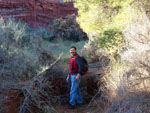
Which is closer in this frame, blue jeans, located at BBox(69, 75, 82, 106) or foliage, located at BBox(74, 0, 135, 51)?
blue jeans, located at BBox(69, 75, 82, 106)

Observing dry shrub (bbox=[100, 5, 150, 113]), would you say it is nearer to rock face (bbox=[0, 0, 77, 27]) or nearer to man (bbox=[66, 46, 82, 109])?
man (bbox=[66, 46, 82, 109])

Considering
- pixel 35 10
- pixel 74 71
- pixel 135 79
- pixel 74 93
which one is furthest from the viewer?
pixel 35 10

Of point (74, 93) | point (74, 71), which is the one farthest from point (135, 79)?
point (74, 93)

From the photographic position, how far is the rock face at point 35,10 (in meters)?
19.3

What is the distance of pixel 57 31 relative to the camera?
17375 mm

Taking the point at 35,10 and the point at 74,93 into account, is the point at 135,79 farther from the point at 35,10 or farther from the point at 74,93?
the point at 35,10

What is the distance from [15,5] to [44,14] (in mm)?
3137

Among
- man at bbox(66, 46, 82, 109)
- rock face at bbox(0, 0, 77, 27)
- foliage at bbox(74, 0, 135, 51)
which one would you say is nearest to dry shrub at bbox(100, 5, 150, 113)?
man at bbox(66, 46, 82, 109)

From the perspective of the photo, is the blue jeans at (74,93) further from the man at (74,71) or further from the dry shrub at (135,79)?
the dry shrub at (135,79)

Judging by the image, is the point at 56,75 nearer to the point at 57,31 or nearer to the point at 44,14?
the point at 57,31

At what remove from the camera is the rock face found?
19.3m

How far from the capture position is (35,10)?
2028cm

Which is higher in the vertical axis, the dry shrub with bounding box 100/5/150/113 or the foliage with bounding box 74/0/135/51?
the foliage with bounding box 74/0/135/51

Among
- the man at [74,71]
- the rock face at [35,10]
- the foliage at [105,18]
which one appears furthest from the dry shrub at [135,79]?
the rock face at [35,10]
